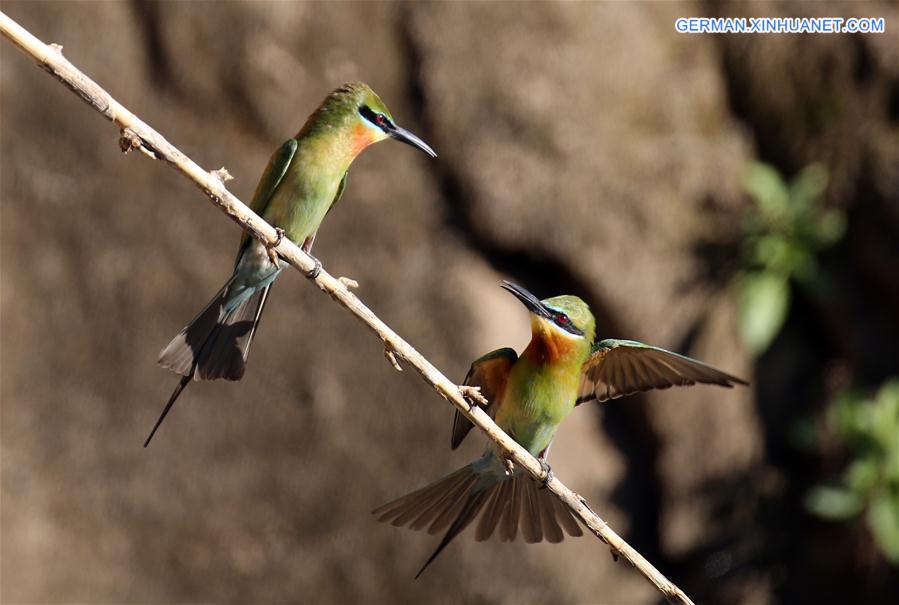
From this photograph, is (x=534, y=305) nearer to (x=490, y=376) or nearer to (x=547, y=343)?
(x=547, y=343)

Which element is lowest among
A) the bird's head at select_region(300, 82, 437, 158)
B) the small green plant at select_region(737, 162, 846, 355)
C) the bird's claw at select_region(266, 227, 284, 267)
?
the bird's claw at select_region(266, 227, 284, 267)

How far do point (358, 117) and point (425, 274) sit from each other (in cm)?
191

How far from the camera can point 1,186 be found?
4.10 metres

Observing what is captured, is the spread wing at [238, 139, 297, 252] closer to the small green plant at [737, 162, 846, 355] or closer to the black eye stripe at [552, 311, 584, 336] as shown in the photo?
the black eye stripe at [552, 311, 584, 336]

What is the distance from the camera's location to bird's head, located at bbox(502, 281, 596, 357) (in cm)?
226

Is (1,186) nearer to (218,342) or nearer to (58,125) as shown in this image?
(58,125)

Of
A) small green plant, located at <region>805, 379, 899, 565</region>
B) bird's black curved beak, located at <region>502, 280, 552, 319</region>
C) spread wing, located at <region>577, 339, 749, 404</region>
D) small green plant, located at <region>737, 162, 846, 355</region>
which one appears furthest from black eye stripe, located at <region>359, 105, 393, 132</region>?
small green plant, located at <region>805, 379, 899, 565</region>

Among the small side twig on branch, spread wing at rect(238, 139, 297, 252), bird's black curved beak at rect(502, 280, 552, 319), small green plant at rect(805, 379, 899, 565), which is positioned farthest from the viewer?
small green plant at rect(805, 379, 899, 565)

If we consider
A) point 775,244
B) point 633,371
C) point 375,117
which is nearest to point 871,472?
point 775,244

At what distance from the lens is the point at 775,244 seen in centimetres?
412

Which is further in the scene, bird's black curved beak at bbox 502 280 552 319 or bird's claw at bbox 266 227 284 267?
bird's black curved beak at bbox 502 280 552 319

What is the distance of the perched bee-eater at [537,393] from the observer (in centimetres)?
227

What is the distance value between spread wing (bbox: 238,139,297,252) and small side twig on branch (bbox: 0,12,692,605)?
1.52 ft

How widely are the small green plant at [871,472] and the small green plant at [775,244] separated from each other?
17.1 inches
